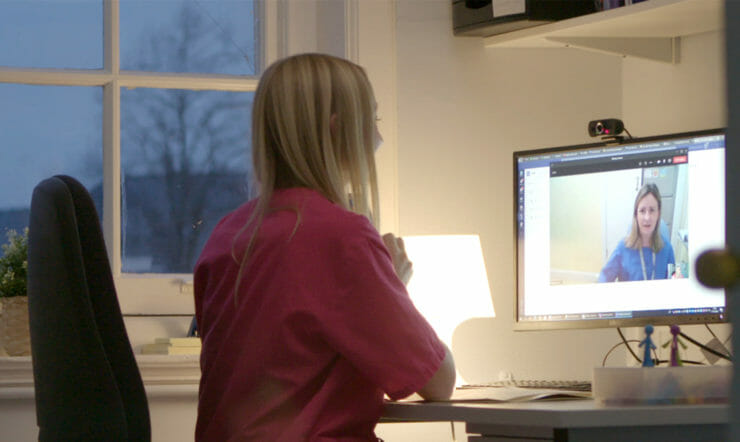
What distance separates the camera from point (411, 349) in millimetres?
1415

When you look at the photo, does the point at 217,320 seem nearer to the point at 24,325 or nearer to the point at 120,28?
the point at 24,325

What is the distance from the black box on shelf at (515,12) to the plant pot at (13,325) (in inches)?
47.9

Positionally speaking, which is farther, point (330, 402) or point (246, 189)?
point (246, 189)

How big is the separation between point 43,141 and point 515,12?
1.18 metres

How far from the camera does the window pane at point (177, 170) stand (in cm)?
250

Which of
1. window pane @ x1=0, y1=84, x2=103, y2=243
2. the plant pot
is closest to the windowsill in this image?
the plant pot

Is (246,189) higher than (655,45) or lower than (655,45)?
lower

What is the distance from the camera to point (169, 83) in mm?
2518

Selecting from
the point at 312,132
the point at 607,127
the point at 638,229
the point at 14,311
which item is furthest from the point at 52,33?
the point at 638,229

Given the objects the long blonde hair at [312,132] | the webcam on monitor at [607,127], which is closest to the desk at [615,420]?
the long blonde hair at [312,132]

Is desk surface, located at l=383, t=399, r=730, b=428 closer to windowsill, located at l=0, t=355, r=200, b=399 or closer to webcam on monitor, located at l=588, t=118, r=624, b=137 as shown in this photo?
webcam on monitor, located at l=588, t=118, r=624, b=137

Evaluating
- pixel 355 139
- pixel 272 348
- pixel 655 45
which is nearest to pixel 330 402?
pixel 272 348

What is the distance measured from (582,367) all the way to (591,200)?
67cm

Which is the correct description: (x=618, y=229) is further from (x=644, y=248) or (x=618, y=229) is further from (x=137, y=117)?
(x=137, y=117)
